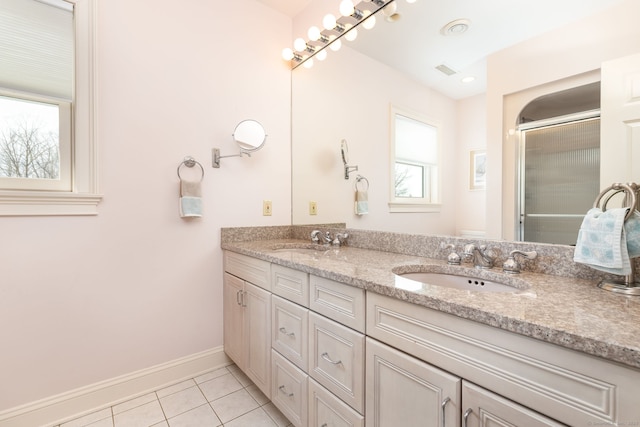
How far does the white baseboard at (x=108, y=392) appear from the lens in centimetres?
139

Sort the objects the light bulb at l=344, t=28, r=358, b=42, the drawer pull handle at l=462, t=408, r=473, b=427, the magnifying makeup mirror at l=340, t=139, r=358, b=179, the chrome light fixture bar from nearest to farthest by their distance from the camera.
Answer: the drawer pull handle at l=462, t=408, r=473, b=427 < the chrome light fixture bar < the light bulb at l=344, t=28, r=358, b=42 < the magnifying makeup mirror at l=340, t=139, r=358, b=179

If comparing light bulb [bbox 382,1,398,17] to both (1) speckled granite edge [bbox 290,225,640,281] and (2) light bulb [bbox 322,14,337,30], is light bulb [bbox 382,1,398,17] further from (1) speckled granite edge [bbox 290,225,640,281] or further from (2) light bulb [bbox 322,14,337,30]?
(1) speckled granite edge [bbox 290,225,640,281]

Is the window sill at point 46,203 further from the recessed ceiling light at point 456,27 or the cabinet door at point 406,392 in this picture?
the recessed ceiling light at point 456,27

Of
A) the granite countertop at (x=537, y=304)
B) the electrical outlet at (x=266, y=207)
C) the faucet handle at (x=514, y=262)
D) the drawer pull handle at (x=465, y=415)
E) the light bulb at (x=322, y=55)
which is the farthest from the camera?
the electrical outlet at (x=266, y=207)

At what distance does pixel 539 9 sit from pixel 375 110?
0.81 meters

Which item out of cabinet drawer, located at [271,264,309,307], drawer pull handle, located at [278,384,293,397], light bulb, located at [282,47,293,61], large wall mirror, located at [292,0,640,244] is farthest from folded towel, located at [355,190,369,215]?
light bulb, located at [282,47,293,61]

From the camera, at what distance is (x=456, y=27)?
1304 mm

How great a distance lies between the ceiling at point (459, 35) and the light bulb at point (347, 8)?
0.14 metres

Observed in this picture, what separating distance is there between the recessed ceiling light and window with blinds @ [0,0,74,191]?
1841mm

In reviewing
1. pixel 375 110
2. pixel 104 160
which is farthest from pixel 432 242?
pixel 104 160

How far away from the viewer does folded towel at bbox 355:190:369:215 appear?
1.78 metres

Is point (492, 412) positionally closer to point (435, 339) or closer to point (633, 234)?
point (435, 339)

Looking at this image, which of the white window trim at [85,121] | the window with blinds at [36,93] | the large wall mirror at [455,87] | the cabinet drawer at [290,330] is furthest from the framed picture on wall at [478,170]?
the window with blinds at [36,93]

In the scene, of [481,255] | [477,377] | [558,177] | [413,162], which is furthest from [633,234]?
[413,162]
